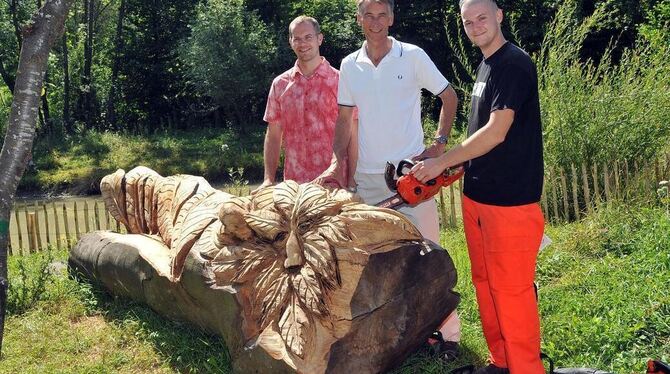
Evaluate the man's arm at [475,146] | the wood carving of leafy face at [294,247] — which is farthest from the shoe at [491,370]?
the man's arm at [475,146]

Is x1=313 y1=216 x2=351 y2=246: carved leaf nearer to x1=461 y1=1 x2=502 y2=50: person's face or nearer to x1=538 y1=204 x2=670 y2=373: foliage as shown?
x1=461 y1=1 x2=502 y2=50: person's face

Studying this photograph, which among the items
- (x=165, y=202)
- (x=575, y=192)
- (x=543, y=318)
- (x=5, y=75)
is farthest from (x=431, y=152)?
(x=5, y=75)

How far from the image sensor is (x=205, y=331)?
148 inches

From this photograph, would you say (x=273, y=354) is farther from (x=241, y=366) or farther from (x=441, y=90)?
(x=441, y=90)

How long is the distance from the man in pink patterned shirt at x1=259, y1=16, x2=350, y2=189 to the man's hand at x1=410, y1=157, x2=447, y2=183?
111 centimetres

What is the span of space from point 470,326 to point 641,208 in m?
2.40

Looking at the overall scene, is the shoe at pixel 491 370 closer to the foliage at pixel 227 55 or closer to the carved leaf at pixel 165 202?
the carved leaf at pixel 165 202

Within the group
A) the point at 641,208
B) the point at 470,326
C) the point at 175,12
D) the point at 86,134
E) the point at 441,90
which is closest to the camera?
the point at 441,90

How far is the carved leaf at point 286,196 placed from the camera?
3213 mm

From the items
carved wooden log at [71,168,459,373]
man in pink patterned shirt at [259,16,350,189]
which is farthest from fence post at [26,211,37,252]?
carved wooden log at [71,168,459,373]

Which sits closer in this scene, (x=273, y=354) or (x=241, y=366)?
(x=273, y=354)

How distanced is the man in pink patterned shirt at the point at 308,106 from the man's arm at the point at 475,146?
44.3 inches

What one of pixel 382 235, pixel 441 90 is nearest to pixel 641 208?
pixel 441 90

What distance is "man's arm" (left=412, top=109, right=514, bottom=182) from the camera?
9.62ft
